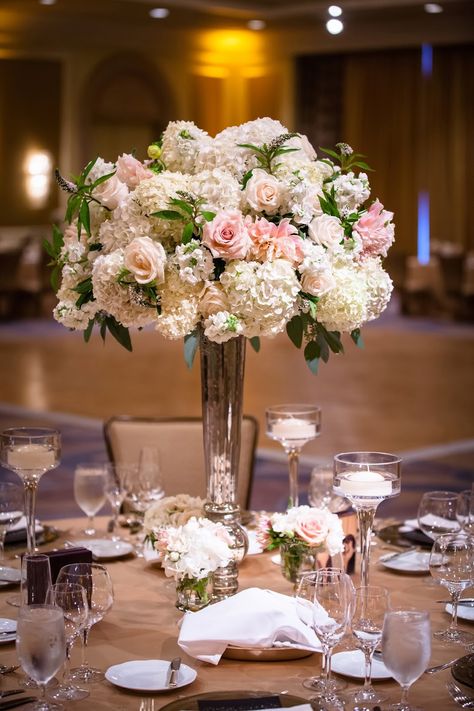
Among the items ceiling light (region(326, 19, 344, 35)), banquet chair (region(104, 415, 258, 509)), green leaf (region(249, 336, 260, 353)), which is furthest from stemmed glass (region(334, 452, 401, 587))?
ceiling light (region(326, 19, 344, 35))

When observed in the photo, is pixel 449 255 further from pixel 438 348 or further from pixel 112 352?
pixel 112 352

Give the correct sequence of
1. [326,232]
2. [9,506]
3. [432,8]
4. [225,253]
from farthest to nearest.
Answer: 1. [432,8]
2. [9,506]
3. [326,232]
4. [225,253]

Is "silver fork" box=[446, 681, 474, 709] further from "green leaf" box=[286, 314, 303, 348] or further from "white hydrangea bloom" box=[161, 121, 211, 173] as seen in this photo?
"white hydrangea bloom" box=[161, 121, 211, 173]

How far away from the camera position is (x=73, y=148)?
18391mm

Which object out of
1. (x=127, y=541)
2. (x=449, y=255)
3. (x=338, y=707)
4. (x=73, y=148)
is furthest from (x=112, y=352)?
(x=338, y=707)

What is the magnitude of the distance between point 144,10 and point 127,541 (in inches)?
611

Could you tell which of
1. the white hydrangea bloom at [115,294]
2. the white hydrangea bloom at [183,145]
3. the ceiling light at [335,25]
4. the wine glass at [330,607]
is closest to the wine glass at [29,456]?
the white hydrangea bloom at [115,294]

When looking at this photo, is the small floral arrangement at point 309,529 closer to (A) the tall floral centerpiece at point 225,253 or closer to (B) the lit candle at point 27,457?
(A) the tall floral centerpiece at point 225,253

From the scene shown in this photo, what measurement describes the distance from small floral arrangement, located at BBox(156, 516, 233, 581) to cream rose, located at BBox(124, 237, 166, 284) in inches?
19.2

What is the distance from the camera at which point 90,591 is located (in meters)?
1.94

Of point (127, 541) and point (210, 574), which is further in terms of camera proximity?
point (127, 541)

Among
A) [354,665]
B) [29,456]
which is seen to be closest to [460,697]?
[354,665]

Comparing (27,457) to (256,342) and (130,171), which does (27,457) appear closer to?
(256,342)

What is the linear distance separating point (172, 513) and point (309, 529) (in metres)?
0.32
